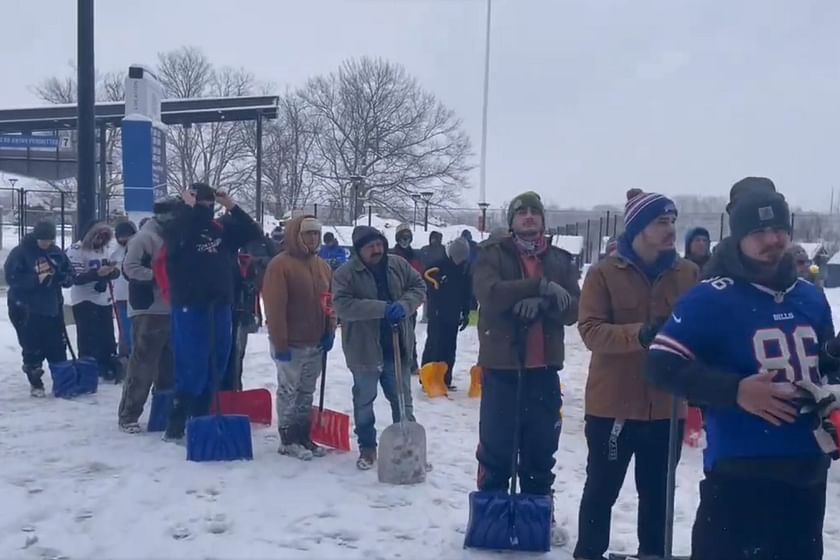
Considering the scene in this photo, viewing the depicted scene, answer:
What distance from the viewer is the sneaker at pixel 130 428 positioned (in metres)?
7.21

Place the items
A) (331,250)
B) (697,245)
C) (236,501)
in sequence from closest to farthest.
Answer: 1. (236,501)
2. (697,245)
3. (331,250)

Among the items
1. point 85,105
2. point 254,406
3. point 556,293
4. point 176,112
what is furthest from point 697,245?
point 176,112

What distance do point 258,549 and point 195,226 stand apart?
2751 mm

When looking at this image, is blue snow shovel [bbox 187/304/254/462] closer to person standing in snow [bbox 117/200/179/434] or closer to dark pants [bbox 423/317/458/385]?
person standing in snow [bbox 117/200/179/434]

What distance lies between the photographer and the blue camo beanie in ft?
13.9

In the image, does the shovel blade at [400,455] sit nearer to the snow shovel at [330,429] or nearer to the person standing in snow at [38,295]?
the snow shovel at [330,429]

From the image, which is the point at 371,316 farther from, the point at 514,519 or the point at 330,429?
the point at 514,519

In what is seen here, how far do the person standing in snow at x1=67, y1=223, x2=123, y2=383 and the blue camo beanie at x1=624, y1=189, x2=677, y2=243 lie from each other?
6342 millimetres

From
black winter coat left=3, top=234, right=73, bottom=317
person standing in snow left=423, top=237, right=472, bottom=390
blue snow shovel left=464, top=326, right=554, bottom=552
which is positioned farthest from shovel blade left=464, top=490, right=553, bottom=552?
black winter coat left=3, top=234, right=73, bottom=317

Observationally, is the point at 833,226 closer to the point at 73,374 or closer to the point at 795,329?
the point at 73,374

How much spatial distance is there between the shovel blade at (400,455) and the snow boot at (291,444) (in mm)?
854

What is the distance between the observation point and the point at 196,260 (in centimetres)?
660

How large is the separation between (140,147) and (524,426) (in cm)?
843

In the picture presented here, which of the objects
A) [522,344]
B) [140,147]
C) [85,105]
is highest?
[85,105]
